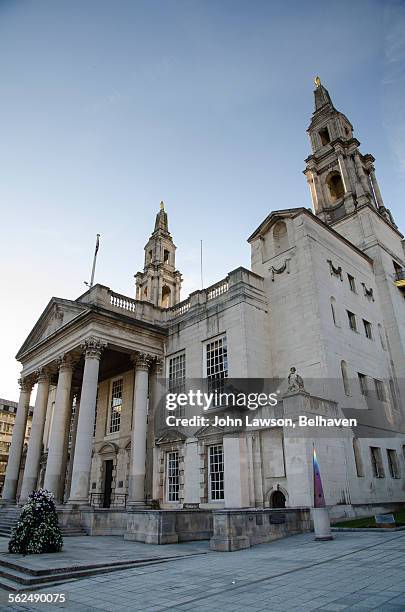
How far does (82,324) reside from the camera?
2378 centimetres

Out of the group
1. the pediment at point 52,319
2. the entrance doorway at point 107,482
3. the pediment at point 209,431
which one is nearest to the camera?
the pediment at point 209,431

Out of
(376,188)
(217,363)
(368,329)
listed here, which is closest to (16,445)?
(217,363)

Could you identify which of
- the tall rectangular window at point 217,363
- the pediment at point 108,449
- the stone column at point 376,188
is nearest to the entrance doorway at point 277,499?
the tall rectangular window at point 217,363

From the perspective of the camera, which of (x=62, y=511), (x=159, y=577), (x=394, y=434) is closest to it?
(x=159, y=577)

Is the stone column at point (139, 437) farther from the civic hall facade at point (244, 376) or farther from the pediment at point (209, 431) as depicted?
the pediment at point (209, 431)

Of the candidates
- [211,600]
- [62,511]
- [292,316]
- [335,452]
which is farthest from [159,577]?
[292,316]

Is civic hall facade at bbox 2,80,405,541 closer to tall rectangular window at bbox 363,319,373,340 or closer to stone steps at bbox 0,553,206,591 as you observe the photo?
tall rectangular window at bbox 363,319,373,340

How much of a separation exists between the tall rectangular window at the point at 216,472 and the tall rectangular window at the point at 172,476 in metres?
2.86

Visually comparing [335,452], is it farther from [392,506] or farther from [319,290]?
[319,290]

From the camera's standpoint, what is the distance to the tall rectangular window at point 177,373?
25031mm

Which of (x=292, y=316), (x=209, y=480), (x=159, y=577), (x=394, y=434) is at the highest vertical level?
(x=292, y=316)

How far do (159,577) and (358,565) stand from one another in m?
4.12

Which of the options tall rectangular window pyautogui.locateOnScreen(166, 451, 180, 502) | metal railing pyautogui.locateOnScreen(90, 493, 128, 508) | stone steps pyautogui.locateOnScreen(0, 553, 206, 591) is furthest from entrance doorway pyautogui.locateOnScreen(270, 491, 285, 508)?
metal railing pyautogui.locateOnScreen(90, 493, 128, 508)

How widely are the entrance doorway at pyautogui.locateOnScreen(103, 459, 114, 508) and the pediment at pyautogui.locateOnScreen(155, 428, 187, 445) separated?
18.3 ft
